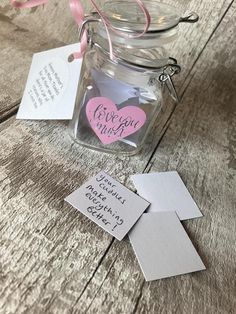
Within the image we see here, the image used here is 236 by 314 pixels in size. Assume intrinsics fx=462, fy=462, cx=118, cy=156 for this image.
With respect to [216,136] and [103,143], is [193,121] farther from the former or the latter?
[103,143]

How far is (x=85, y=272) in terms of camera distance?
0.43 metres

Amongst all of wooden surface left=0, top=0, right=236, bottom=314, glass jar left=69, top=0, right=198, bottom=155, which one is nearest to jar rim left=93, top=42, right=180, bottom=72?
glass jar left=69, top=0, right=198, bottom=155

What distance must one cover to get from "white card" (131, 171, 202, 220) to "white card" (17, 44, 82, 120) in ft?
0.42

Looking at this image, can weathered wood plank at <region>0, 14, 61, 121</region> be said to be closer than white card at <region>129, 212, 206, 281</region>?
No

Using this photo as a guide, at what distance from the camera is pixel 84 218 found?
1.60 ft

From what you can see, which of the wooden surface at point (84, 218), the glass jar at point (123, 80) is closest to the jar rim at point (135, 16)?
the glass jar at point (123, 80)

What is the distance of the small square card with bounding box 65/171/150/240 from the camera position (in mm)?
490

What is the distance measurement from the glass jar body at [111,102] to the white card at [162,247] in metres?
0.12

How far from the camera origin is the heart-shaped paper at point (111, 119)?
56 cm

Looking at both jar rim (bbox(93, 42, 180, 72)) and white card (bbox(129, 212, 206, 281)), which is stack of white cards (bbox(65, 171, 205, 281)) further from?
jar rim (bbox(93, 42, 180, 72))

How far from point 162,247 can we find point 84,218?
9 cm

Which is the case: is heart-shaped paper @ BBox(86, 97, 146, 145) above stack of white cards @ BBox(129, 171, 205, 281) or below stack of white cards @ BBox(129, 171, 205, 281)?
above

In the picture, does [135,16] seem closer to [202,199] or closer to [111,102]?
[111,102]

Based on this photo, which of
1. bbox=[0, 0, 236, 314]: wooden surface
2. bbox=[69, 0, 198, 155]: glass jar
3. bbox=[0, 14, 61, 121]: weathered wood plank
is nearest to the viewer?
bbox=[0, 0, 236, 314]: wooden surface
